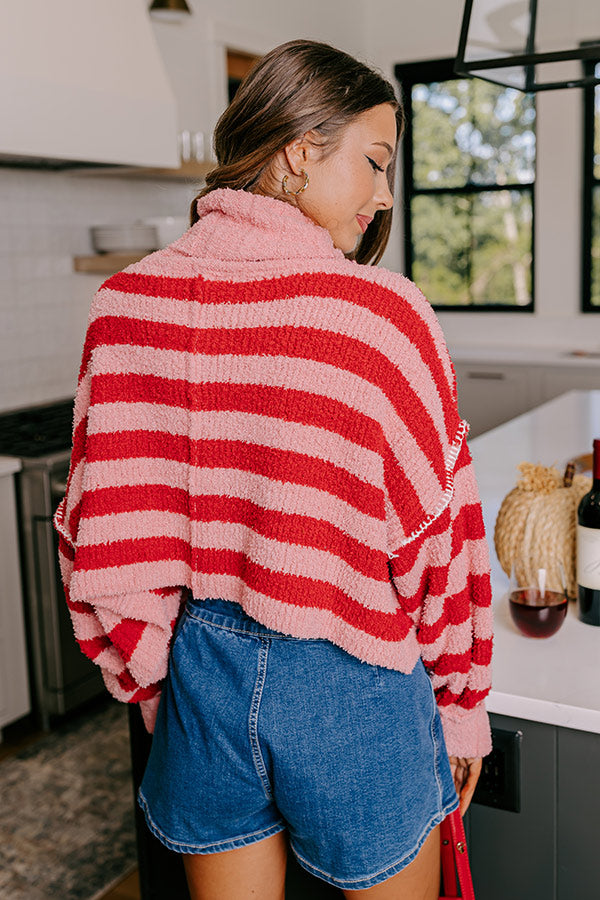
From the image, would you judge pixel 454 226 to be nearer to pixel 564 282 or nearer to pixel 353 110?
pixel 564 282

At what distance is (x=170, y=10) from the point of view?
12.4ft

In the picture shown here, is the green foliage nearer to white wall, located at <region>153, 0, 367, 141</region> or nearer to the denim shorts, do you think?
white wall, located at <region>153, 0, 367, 141</region>

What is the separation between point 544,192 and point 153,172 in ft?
8.91

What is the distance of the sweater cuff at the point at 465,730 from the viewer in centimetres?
106

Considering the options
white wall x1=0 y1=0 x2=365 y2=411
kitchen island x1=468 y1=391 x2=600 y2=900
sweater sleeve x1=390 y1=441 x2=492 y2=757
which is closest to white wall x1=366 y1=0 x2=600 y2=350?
white wall x1=0 y1=0 x2=365 y2=411

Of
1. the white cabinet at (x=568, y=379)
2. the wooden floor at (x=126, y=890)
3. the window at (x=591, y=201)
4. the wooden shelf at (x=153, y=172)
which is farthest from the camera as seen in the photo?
the window at (x=591, y=201)

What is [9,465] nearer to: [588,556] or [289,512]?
[588,556]

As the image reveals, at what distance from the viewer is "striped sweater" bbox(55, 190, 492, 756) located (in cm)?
88

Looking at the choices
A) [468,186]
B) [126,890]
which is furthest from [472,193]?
[126,890]

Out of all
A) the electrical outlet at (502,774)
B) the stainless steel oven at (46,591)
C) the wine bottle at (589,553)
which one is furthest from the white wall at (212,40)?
the electrical outlet at (502,774)

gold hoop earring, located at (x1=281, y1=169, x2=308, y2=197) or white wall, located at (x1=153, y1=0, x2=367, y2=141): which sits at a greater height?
white wall, located at (x1=153, y1=0, x2=367, y2=141)

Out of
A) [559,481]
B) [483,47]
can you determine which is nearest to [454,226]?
[483,47]

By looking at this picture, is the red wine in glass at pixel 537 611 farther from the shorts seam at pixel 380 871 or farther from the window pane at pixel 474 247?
the window pane at pixel 474 247

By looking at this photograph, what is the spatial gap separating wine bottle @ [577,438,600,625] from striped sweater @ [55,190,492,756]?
0.35 m
